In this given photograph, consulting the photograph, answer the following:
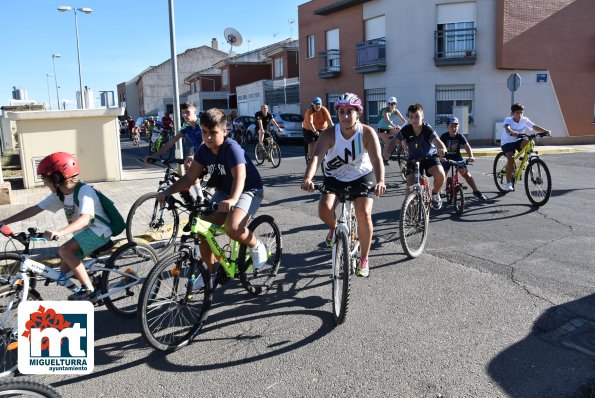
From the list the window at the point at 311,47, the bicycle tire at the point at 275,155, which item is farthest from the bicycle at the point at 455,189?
the window at the point at 311,47

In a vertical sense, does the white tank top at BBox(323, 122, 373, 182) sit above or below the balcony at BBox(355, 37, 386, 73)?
below

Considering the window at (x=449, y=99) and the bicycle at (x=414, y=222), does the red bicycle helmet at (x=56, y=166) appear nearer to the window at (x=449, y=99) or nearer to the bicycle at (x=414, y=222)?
the bicycle at (x=414, y=222)

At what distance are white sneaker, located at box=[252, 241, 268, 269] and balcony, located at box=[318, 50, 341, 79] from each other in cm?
2674

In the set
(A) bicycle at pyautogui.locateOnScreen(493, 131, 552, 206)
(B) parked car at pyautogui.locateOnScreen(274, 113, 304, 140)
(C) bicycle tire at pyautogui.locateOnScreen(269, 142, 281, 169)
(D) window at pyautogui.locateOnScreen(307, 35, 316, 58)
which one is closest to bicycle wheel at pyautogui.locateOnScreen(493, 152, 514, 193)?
(A) bicycle at pyautogui.locateOnScreen(493, 131, 552, 206)

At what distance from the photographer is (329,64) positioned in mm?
31281

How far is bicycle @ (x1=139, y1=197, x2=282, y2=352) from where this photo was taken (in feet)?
12.5

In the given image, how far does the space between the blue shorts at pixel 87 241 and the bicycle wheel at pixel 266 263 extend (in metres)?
1.23

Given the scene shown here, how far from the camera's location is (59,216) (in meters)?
8.52

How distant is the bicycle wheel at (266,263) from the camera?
482cm

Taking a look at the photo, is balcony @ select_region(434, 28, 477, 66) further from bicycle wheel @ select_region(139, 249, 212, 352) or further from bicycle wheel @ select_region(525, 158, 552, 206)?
bicycle wheel @ select_region(139, 249, 212, 352)

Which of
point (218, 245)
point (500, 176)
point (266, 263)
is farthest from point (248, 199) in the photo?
point (500, 176)

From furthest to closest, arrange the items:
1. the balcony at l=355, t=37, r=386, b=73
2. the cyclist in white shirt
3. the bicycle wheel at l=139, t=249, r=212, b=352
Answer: the balcony at l=355, t=37, r=386, b=73 < the cyclist in white shirt < the bicycle wheel at l=139, t=249, r=212, b=352

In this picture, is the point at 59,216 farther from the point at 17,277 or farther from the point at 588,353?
the point at 588,353

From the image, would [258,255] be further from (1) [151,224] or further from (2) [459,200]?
(2) [459,200]
